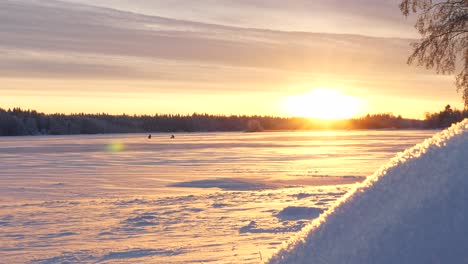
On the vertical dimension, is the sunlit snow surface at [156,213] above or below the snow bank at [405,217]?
below

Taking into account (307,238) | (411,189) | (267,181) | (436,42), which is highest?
(436,42)

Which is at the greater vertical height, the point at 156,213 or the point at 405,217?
the point at 405,217

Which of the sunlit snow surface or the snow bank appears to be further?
the sunlit snow surface

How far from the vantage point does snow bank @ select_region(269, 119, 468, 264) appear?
44.8 inches

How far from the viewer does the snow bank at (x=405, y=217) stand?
114cm

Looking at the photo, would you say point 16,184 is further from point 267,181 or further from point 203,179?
point 267,181

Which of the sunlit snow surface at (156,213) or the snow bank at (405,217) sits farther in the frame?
the sunlit snow surface at (156,213)

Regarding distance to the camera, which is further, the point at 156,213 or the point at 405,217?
the point at 156,213

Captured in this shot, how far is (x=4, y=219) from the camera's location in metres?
9.66

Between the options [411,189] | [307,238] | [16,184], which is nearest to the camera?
[411,189]

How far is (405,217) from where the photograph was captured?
1.18m

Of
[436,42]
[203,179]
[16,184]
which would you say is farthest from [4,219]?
[436,42]

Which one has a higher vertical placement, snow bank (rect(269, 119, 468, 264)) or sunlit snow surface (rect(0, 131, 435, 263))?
snow bank (rect(269, 119, 468, 264))

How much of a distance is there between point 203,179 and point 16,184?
4630 millimetres
